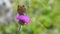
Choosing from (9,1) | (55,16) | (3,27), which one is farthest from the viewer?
(9,1)

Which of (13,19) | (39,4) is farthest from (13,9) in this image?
(39,4)

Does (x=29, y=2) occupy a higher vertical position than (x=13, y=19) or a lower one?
higher

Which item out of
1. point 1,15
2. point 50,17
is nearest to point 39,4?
point 50,17

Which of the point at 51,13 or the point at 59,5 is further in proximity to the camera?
the point at 59,5

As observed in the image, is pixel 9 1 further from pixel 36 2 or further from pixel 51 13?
pixel 51 13

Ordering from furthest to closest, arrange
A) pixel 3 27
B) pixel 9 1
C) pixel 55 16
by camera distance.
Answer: pixel 9 1, pixel 55 16, pixel 3 27

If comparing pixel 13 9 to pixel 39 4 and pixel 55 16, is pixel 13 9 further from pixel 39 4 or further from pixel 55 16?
pixel 55 16
